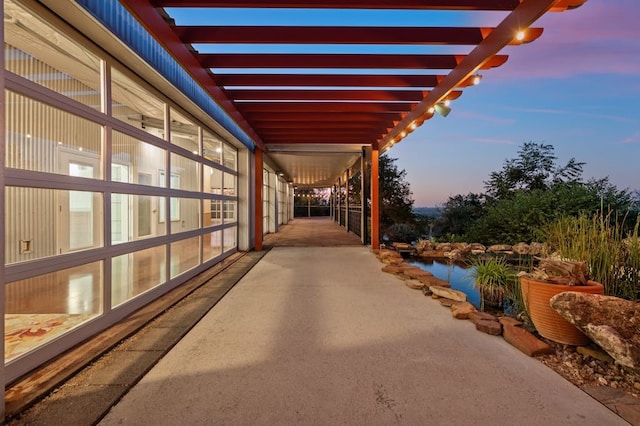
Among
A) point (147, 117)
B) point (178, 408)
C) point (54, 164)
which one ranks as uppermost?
point (147, 117)

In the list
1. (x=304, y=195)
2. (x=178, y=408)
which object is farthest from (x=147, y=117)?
(x=304, y=195)

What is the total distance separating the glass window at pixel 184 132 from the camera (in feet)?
13.1

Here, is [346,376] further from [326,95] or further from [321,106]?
[321,106]

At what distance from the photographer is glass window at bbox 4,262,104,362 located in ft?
7.02

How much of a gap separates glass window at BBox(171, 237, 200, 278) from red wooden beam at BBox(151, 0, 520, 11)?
10.8 feet

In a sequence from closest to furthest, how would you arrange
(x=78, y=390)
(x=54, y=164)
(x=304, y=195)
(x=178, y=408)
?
(x=178, y=408)
(x=78, y=390)
(x=54, y=164)
(x=304, y=195)

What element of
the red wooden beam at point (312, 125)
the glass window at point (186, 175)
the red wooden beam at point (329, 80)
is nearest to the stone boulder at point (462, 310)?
the red wooden beam at point (329, 80)

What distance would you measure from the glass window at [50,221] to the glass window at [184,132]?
1.52 metres

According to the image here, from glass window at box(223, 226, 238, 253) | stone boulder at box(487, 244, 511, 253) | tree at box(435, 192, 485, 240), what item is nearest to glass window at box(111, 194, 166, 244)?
glass window at box(223, 226, 238, 253)

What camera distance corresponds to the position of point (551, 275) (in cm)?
253

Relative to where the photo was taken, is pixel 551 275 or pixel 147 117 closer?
pixel 551 275

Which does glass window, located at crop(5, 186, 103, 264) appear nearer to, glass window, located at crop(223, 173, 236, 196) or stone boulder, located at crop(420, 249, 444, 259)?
glass window, located at crop(223, 173, 236, 196)

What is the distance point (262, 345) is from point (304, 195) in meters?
23.3

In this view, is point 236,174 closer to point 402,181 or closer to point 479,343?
point 479,343
